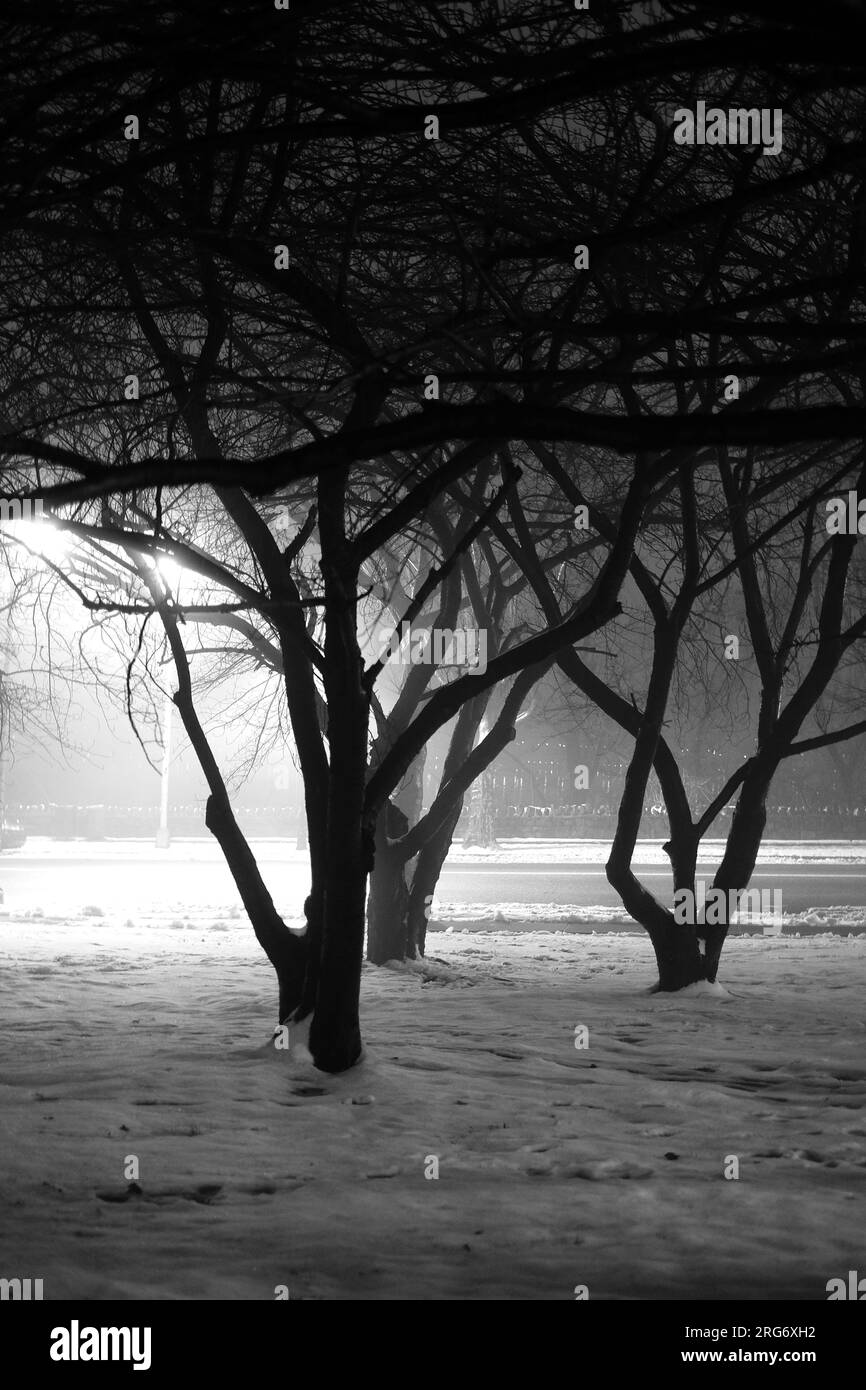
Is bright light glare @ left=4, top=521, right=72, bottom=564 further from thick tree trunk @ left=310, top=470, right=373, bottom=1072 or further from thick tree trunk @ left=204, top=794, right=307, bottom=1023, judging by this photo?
thick tree trunk @ left=310, top=470, right=373, bottom=1072

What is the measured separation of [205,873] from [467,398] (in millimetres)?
18475

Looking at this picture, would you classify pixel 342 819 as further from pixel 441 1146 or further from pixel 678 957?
pixel 678 957

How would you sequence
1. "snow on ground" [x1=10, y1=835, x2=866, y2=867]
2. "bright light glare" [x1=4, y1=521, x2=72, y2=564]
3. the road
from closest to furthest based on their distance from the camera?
"bright light glare" [x1=4, y1=521, x2=72, y2=564], the road, "snow on ground" [x1=10, y1=835, x2=866, y2=867]

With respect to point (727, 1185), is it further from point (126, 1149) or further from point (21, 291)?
point (21, 291)

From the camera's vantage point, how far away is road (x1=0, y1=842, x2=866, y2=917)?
2116 cm

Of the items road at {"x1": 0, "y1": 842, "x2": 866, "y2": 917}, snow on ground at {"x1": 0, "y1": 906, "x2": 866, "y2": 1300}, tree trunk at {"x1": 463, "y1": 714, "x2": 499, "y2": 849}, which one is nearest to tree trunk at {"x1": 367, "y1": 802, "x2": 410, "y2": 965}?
snow on ground at {"x1": 0, "y1": 906, "x2": 866, "y2": 1300}

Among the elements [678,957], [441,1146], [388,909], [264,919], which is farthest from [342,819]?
[388,909]

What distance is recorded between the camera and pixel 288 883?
81.0 ft

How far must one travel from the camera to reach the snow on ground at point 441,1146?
3930 mm

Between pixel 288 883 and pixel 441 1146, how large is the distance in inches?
767

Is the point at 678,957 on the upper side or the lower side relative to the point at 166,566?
lower

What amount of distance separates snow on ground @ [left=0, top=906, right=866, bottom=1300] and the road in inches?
427
